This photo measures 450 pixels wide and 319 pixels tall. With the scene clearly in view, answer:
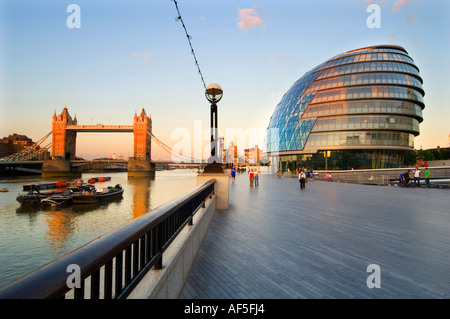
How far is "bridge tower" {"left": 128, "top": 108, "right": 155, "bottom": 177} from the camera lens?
91375 mm

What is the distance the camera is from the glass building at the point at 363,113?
52375 millimetres

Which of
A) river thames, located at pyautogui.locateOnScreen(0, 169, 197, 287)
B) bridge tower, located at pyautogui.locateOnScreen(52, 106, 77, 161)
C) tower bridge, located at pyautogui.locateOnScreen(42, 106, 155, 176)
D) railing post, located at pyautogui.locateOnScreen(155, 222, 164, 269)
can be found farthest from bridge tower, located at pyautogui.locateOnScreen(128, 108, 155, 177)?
railing post, located at pyautogui.locateOnScreen(155, 222, 164, 269)

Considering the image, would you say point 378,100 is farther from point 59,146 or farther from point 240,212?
point 59,146

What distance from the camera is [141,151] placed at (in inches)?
3848

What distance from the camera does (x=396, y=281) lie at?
364cm

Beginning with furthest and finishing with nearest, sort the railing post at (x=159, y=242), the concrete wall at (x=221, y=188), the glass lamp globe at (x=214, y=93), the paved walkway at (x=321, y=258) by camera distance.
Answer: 1. the glass lamp globe at (x=214, y=93)
2. the concrete wall at (x=221, y=188)
3. the paved walkway at (x=321, y=258)
4. the railing post at (x=159, y=242)

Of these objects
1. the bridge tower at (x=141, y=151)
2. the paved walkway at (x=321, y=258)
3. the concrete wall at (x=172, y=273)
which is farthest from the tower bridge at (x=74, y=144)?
the concrete wall at (x=172, y=273)

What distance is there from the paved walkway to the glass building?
50.0m

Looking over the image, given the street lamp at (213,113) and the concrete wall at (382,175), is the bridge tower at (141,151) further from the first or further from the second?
the street lamp at (213,113)

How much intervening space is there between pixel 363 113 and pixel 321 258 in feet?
187

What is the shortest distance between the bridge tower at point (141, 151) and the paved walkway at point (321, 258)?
89.7 meters

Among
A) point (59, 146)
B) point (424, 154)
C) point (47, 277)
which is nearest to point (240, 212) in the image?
point (47, 277)
